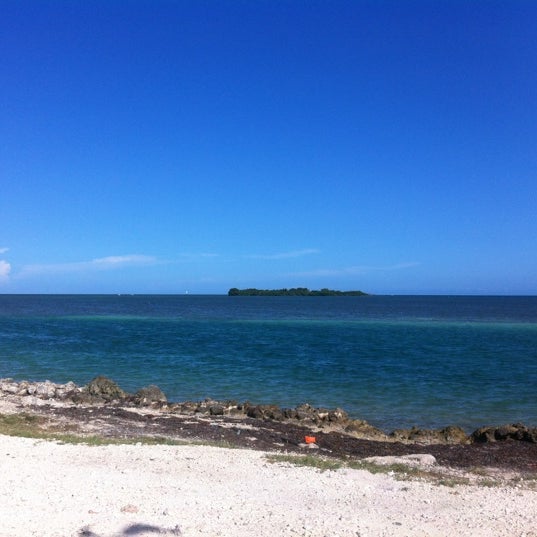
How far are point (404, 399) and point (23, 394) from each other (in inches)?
564

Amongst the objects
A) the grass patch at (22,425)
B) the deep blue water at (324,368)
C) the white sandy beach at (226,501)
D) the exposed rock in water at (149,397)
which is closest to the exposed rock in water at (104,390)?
the exposed rock in water at (149,397)

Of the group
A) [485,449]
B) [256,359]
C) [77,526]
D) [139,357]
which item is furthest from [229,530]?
[139,357]

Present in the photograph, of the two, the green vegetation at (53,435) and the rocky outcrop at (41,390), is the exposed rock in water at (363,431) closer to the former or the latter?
the green vegetation at (53,435)

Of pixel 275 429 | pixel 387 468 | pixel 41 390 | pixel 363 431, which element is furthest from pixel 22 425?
pixel 387 468

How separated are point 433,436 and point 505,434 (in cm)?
191

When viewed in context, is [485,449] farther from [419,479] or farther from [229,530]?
[229,530]

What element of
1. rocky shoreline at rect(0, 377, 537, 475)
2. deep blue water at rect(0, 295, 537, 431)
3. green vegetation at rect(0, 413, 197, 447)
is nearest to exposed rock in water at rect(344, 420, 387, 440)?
rocky shoreline at rect(0, 377, 537, 475)

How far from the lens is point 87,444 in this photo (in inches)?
471

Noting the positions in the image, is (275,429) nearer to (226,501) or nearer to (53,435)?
(53,435)

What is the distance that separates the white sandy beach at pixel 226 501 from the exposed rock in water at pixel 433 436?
17.4 ft

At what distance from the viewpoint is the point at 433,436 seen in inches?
602

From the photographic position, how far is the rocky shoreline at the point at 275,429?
1345 cm

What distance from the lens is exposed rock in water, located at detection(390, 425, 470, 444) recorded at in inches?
595

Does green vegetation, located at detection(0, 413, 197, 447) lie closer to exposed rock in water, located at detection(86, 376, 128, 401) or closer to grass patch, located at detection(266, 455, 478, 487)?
grass patch, located at detection(266, 455, 478, 487)
